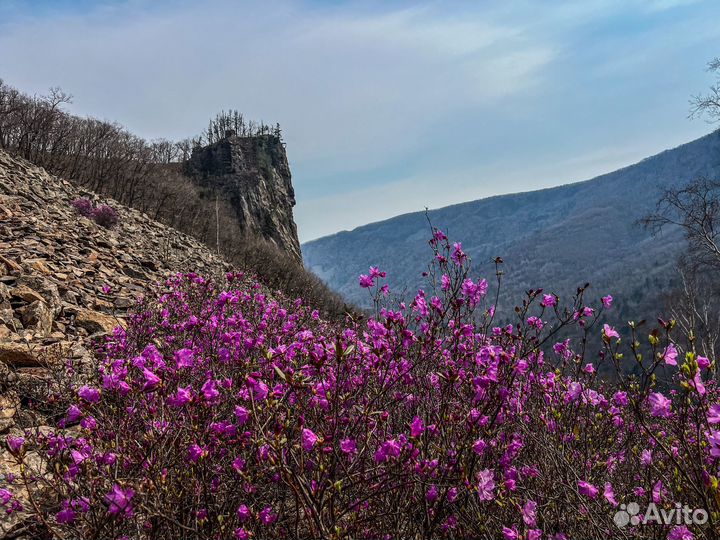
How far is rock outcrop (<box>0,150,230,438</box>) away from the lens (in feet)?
17.1

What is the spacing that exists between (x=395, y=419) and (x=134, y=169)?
122 feet

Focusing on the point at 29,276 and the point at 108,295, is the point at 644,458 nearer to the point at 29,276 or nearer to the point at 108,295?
the point at 29,276

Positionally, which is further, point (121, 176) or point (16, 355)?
point (121, 176)

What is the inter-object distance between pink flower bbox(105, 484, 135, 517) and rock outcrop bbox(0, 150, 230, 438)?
1.99m

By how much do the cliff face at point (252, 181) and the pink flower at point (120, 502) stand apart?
46443 mm

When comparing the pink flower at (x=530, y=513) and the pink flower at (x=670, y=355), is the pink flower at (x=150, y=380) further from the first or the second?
the pink flower at (x=670, y=355)

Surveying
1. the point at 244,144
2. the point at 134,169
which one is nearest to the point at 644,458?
the point at 134,169

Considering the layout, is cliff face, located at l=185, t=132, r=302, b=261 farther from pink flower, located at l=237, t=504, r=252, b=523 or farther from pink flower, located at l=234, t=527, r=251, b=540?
pink flower, located at l=234, t=527, r=251, b=540

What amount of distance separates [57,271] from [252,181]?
157ft

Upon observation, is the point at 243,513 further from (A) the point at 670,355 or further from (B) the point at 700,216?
(B) the point at 700,216

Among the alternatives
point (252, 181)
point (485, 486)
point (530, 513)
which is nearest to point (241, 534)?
point (485, 486)

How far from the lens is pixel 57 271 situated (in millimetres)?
8945

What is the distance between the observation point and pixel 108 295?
9.01 meters

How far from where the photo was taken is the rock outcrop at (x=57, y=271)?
521cm
